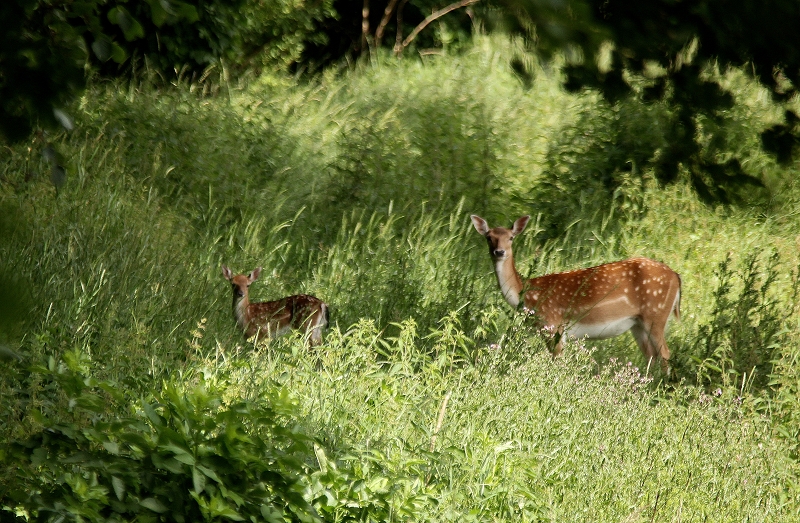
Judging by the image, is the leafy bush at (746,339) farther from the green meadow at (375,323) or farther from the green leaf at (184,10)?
the green leaf at (184,10)

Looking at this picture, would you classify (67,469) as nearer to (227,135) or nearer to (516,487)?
(516,487)

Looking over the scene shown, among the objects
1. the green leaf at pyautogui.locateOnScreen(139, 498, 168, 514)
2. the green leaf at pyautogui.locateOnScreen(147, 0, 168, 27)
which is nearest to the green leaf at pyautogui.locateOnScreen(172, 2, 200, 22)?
the green leaf at pyautogui.locateOnScreen(147, 0, 168, 27)

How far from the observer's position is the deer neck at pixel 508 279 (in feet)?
27.0

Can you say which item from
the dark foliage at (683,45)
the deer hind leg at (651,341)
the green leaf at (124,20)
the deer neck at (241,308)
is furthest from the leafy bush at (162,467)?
the deer hind leg at (651,341)

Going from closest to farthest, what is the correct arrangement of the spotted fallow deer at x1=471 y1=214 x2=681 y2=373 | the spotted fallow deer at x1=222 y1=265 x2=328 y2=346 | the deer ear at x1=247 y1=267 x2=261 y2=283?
the spotted fallow deer at x1=222 y1=265 x2=328 y2=346 < the deer ear at x1=247 y1=267 x2=261 y2=283 < the spotted fallow deer at x1=471 y1=214 x2=681 y2=373

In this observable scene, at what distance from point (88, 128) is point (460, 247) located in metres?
3.79

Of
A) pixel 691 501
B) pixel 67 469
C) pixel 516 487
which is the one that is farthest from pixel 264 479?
pixel 691 501

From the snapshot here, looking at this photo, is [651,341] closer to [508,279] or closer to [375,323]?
[508,279]

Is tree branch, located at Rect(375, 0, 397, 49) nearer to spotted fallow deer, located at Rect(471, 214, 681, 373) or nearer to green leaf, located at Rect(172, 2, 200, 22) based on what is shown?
spotted fallow deer, located at Rect(471, 214, 681, 373)

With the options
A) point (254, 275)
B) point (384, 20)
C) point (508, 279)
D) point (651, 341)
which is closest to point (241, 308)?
point (254, 275)

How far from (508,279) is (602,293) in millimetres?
746

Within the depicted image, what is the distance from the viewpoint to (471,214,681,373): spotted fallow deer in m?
8.13

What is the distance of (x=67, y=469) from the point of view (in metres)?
3.61

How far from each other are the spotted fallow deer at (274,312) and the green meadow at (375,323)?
150 mm
